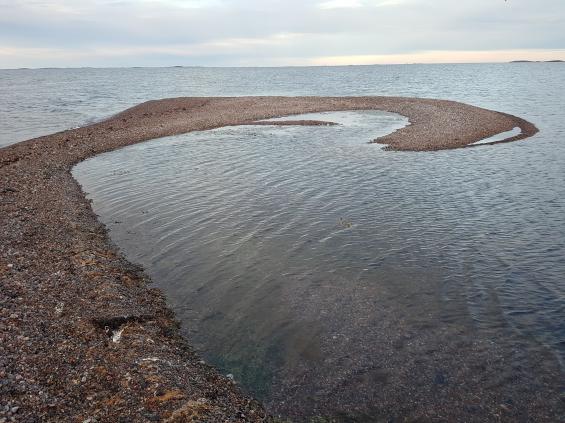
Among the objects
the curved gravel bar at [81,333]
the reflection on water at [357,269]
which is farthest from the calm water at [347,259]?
the curved gravel bar at [81,333]

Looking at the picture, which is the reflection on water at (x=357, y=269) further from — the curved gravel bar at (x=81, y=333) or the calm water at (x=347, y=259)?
the curved gravel bar at (x=81, y=333)

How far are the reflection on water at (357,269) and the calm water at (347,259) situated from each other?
54 millimetres

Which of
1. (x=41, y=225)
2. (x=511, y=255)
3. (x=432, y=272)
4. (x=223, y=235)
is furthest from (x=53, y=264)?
(x=511, y=255)

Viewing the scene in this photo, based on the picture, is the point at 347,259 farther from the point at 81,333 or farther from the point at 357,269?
the point at 81,333

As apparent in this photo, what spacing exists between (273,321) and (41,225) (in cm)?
1188

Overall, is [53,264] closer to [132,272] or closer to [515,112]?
[132,272]

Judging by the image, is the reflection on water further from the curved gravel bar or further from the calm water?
the curved gravel bar

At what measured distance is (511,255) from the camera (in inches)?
619

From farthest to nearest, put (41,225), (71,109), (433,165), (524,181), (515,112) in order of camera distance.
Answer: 1. (71,109)
2. (515,112)
3. (433,165)
4. (524,181)
5. (41,225)

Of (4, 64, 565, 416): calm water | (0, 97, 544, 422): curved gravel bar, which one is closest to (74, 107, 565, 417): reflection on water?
(4, 64, 565, 416): calm water

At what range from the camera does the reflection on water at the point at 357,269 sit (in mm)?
9945

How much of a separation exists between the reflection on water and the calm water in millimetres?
54

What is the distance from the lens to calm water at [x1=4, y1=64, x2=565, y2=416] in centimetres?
1046

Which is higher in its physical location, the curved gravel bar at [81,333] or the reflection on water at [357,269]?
the curved gravel bar at [81,333]
